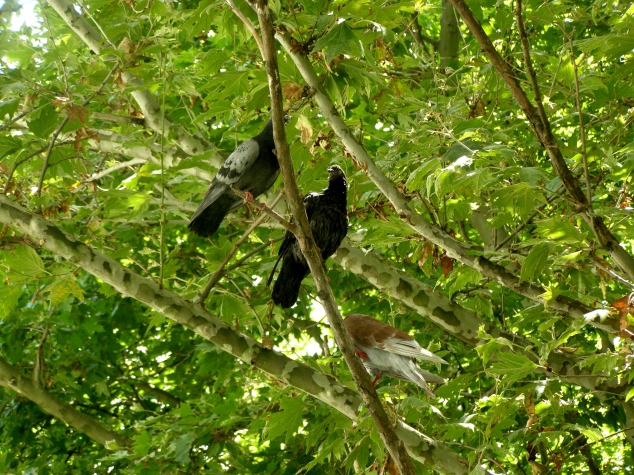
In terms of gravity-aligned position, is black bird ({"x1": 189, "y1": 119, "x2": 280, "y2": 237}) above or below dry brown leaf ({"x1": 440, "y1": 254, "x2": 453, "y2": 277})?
above

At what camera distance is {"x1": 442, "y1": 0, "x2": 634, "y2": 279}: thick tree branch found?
209cm

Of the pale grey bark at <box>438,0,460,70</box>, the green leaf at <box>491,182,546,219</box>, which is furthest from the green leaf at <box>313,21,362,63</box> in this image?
the pale grey bark at <box>438,0,460,70</box>

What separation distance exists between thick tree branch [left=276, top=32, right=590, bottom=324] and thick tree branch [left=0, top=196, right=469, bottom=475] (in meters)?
0.79

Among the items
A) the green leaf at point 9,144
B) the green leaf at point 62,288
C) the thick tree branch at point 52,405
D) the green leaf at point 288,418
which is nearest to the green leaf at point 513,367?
the green leaf at point 288,418

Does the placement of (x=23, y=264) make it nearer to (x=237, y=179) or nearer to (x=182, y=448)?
(x=237, y=179)

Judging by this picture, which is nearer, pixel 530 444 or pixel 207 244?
pixel 530 444

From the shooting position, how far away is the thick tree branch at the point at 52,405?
5301 millimetres

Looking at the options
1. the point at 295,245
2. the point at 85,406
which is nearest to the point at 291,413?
the point at 295,245

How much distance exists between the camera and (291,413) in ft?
10.8

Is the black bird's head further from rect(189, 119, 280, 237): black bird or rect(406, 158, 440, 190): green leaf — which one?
rect(406, 158, 440, 190): green leaf

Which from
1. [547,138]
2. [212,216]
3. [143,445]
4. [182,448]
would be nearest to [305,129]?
[547,138]

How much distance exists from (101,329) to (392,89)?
3.43 m

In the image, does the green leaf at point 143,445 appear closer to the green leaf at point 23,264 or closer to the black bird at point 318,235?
the black bird at point 318,235

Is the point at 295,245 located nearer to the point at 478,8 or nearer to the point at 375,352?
the point at 375,352
